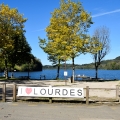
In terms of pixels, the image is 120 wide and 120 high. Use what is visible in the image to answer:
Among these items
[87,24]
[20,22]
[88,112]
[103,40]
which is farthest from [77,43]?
[88,112]

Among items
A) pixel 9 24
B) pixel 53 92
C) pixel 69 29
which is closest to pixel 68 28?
pixel 69 29

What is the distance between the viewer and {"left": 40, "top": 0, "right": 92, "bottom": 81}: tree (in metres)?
35.3

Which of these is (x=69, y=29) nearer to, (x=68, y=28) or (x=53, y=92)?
(x=68, y=28)

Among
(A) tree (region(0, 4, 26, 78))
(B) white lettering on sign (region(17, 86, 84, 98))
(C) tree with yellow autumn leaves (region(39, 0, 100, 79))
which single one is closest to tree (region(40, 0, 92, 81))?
(C) tree with yellow autumn leaves (region(39, 0, 100, 79))

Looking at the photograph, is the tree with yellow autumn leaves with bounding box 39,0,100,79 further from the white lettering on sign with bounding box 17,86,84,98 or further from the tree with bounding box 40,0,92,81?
the white lettering on sign with bounding box 17,86,84,98

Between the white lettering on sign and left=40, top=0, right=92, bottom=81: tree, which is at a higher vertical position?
left=40, top=0, right=92, bottom=81: tree

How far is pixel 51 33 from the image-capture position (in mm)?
37688

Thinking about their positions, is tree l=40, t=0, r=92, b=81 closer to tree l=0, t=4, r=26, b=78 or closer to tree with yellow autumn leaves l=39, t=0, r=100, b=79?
tree with yellow autumn leaves l=39, t=0, r=100, b=79

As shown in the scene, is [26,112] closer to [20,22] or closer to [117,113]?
[117,113]

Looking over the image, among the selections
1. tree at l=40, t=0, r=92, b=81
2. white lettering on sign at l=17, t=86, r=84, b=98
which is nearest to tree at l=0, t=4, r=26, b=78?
tree at l=40, t=0, r=92, b=81

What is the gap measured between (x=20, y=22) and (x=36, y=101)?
95.5ft

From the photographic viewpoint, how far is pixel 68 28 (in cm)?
3559

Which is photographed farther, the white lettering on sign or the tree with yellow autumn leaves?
the tree with yellow autumn leaves

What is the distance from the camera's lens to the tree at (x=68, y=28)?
35.3 m
